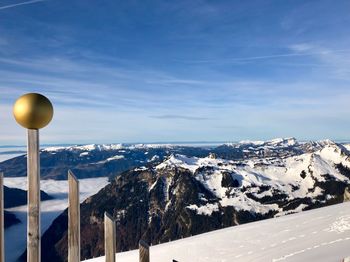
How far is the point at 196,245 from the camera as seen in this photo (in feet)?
96.2

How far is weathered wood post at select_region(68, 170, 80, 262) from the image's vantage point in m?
4.70

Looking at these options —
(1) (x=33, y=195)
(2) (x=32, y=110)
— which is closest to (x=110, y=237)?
(1) (x=33, y=195)

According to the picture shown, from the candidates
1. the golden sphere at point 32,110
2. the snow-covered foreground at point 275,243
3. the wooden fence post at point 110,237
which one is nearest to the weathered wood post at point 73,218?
the wooden fence post at point 110,237

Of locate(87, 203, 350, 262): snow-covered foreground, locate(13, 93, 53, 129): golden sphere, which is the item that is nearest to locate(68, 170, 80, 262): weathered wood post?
locate(13, 93, 53, 129): golden sphere

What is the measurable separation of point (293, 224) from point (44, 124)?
29.3 meters

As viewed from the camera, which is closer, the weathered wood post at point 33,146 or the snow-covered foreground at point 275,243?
the weathered wood post at point 33,146

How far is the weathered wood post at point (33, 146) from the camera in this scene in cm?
462

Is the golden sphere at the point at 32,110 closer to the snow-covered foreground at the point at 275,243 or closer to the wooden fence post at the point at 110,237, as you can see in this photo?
the wooden fence post at the point at 110,237

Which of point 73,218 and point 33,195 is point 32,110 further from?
point 73,218

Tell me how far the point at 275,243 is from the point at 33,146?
2382 centimetres

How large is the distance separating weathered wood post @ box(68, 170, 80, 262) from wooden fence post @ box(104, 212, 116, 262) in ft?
1.17

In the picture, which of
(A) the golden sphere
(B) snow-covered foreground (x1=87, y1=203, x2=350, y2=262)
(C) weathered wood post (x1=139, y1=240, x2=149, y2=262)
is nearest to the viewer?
(A) the golden sphere

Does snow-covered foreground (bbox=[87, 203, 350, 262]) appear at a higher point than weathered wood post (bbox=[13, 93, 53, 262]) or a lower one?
lower

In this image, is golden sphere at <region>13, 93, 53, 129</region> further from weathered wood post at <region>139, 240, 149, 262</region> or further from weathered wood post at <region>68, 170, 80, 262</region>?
weathered wood post at <region>139, 240, 149, 262</region>
